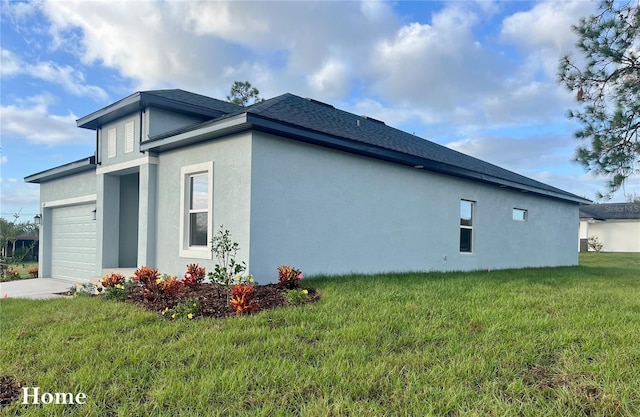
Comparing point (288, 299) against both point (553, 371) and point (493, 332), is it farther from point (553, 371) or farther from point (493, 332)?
point (553, 371)

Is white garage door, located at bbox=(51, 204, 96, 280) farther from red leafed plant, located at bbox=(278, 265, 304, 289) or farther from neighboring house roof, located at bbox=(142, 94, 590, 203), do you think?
red leafed plant, located at bbox=(278, 265, 304, 289)

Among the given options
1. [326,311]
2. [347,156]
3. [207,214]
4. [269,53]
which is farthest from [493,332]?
[269,53]

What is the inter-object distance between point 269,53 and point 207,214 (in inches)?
298

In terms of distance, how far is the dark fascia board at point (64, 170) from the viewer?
1098cm

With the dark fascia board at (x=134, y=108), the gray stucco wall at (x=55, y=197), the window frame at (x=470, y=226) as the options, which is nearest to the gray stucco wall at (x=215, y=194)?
the dark fascia board at (x=134, y=108)

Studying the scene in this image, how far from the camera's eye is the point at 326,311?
522 cm

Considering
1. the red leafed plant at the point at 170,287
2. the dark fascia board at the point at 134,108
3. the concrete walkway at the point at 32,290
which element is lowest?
the concrete walkway at the point at 32,290

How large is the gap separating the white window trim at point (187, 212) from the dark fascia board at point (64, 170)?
13.5 feet

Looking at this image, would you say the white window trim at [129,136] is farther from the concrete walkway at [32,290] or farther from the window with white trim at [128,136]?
the concrete walkway at [32,290]

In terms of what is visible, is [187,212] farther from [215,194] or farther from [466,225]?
[466,225]

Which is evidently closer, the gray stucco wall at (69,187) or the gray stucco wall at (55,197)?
the gray stucco wall at (69,187)

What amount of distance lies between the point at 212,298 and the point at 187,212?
2.79m

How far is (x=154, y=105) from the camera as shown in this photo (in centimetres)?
895

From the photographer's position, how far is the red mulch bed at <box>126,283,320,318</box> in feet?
17.9
